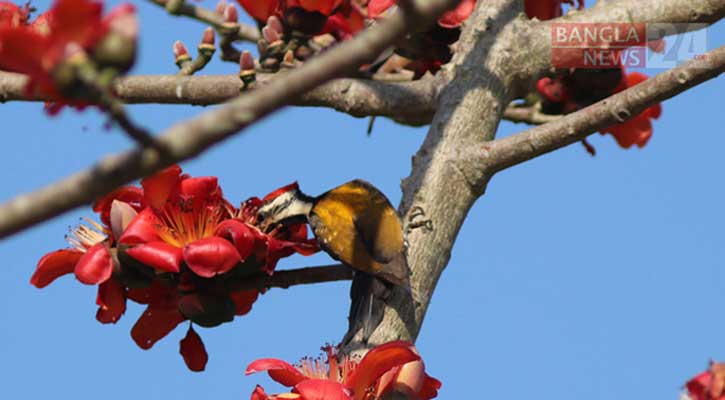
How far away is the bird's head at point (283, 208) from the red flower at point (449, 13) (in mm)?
612

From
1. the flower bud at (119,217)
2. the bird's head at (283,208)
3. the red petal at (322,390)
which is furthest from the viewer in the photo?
the bird's head at (283,208)

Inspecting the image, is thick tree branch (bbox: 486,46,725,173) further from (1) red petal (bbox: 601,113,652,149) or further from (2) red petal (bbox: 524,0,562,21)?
(1) red petal (bbox: 601,113,652,149)

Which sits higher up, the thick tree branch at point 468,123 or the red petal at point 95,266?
the thick tree branch at point 468,123

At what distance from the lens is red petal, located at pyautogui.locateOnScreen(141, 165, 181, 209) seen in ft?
7.38

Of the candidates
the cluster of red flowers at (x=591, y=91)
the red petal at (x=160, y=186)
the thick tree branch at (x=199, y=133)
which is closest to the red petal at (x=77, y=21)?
the thick tree branch at (x=199, y=133)

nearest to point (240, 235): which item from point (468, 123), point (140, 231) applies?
point (140, 231)

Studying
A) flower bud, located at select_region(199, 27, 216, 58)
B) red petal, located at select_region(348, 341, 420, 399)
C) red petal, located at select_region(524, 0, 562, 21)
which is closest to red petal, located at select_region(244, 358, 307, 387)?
red petal, located at select_region(348, 341, 420, 399)

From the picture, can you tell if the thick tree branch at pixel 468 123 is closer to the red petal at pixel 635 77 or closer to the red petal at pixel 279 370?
the red petal at pixel 279 370

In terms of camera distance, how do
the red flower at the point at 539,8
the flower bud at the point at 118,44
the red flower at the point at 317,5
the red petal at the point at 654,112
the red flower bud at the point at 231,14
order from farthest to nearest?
the red petal at the point at 654,112
the red flower at the point at 539,8
the red flower bud at the point at 231,14
the red flower at the point at 317,5
the flower bud at the point at 118,44

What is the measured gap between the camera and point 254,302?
7.80 feet

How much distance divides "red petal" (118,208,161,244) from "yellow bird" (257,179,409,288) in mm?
228

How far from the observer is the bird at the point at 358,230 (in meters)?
2.09

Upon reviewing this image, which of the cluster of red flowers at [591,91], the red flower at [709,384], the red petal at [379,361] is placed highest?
the cluster of red flowers at [591,91]

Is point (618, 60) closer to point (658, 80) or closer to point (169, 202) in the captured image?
point (658, 80)
